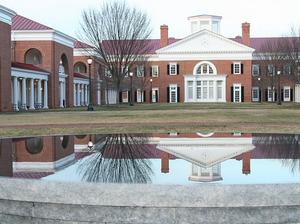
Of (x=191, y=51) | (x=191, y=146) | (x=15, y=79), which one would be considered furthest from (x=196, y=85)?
(x=191, y=146)

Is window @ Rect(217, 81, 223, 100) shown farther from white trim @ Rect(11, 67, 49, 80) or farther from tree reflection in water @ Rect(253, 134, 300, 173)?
tree reflection in water @ Rect(253, 134, 300, 173)

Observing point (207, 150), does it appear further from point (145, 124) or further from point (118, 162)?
point (145, 124)

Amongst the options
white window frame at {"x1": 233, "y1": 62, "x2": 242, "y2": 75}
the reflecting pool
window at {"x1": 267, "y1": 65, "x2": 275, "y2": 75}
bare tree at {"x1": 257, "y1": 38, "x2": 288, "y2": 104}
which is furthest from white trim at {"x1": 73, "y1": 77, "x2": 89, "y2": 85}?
the reflecting pool

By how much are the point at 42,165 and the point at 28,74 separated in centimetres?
4144

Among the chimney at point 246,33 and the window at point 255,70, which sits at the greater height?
the chimney at point 246,33

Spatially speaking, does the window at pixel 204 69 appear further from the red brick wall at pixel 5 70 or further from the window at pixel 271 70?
the red brick wall at pixel 5 70

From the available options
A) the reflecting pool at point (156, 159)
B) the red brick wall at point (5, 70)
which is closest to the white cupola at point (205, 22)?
the red brick wall at point (5, 70)

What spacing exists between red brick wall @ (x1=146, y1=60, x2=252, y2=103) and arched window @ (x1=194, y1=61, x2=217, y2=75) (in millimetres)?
600

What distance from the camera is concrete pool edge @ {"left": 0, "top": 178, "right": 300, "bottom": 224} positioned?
15.3ft

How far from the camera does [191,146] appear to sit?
945 cm

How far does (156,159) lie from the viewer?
7.90m

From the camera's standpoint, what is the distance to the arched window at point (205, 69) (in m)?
88.6

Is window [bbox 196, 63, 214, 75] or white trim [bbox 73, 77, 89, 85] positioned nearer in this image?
white trim [bbox 73, 77, 89, 85]

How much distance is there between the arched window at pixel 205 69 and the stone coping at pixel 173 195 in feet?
277
